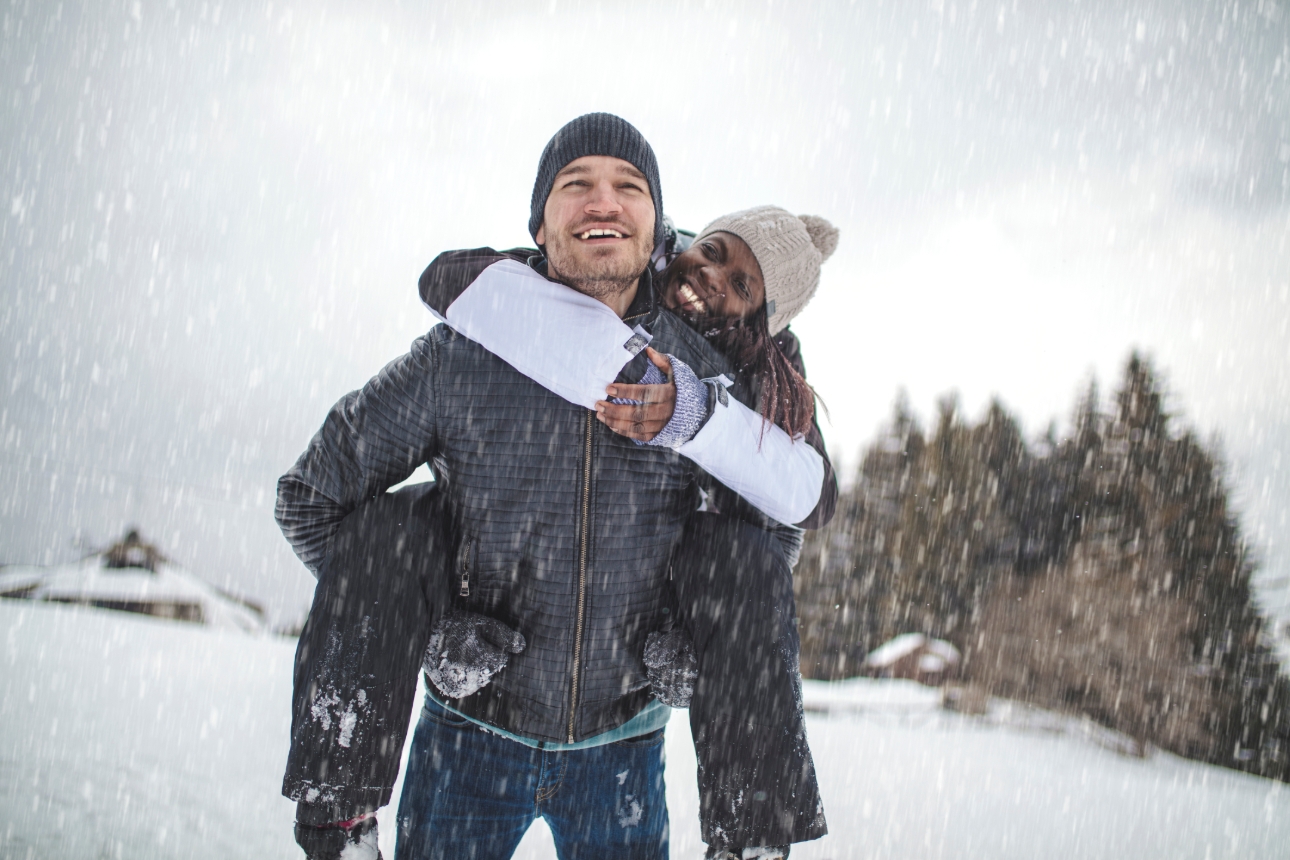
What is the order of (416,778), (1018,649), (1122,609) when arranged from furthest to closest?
(1018,649) → (1122,609) → (416,778)

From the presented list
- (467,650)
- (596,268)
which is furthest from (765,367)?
(467,650)

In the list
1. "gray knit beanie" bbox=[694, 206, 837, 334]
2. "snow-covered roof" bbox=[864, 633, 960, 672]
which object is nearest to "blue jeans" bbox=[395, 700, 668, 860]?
"gray knit beanie" bbox=[694, 206, 837, 334]

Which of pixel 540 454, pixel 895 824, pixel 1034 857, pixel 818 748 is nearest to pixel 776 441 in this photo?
pixel 540 454

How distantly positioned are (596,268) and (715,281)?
0.81 m

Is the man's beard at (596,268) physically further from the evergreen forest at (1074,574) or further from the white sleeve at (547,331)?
the evergreen forest at (1074,574)

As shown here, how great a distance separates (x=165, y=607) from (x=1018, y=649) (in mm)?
13518

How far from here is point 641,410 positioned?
1.41 metres

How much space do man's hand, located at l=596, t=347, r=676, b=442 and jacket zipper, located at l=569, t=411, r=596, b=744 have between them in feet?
0.49

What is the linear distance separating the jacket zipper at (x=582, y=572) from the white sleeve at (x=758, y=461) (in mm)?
231

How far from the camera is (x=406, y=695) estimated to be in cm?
133

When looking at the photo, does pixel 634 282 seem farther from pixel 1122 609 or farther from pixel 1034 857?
pixel 1122 609

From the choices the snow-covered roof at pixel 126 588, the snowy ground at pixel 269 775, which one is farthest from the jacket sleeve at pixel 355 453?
the snow-covered roof at pixel 126 588

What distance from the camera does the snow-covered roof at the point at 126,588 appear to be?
7533 mm

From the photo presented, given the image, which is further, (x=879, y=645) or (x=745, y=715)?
(x=879, y=645)
